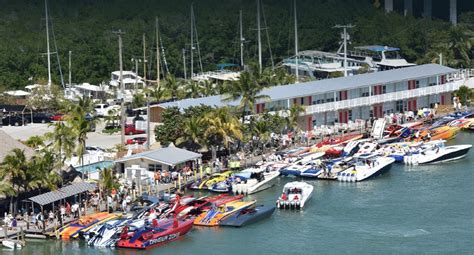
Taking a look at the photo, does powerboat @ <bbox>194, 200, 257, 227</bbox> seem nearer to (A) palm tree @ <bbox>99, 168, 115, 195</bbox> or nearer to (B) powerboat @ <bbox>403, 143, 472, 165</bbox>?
(A) palm tree @ <bbox>99, 168, 115, 195</bbox>

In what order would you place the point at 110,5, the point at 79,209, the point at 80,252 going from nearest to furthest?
1. the point at 80,252
2. the point at 79,209
3. the point at 110,5

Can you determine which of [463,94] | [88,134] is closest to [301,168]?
[88,134]

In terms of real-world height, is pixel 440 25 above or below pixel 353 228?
above

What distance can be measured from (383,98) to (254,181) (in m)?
28.0

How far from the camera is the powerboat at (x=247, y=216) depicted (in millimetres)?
70188

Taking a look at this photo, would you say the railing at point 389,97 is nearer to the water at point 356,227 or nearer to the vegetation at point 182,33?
the vegetation at point 182,33

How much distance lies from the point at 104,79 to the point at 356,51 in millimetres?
26131

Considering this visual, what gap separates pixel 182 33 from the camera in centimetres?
13900

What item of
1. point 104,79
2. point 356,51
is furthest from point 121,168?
point 356,51

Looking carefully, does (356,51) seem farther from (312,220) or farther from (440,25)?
(312,220)

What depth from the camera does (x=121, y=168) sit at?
268 ft

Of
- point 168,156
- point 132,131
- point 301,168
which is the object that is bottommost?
point 301,168

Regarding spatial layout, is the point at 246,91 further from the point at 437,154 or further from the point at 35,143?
the point at 35,143

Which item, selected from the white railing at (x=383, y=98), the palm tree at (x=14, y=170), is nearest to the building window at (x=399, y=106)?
the white railing at (x=383, y=98)
